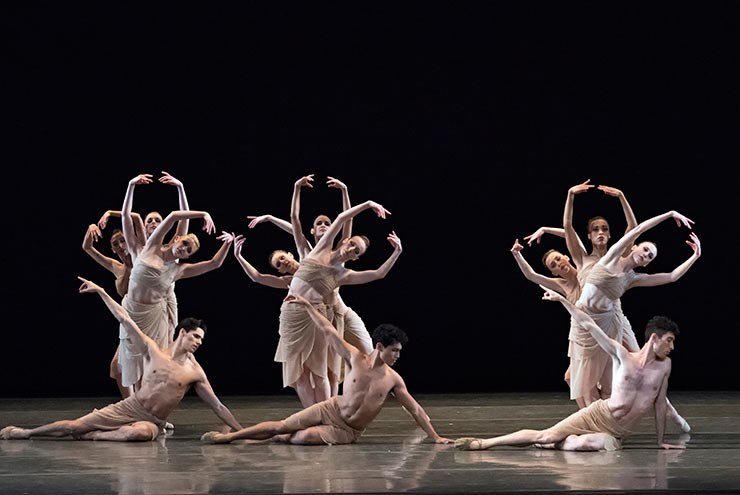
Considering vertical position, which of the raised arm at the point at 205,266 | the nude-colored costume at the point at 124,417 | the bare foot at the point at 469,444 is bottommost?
the bare foot at the point at 469,444

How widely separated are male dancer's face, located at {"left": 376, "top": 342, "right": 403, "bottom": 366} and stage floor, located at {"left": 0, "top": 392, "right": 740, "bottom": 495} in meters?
0.42

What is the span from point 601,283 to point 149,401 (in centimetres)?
244

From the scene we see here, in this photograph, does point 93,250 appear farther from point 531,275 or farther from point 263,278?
point 531,275

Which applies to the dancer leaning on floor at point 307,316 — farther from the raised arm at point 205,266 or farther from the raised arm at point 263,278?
the raised arm at point 205,266

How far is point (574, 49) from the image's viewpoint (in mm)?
8750

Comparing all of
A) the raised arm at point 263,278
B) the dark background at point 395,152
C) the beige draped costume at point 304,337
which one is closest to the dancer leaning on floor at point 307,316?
the beige draped costume at point 304,337

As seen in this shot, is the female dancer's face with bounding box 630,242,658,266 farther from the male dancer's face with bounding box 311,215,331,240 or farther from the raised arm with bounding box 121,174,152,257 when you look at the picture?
the raised arm with bounding box 121,174,152,257

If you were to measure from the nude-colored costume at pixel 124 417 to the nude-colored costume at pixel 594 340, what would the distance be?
7.46 feet

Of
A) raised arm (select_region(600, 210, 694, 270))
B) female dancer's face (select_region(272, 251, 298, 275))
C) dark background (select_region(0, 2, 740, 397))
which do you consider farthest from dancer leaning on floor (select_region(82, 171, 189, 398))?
raised arm (select_region(600, 210, 694, 270))

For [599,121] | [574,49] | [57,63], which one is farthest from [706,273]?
[57,63]

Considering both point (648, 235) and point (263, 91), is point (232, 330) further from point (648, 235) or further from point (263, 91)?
point (648, 235)

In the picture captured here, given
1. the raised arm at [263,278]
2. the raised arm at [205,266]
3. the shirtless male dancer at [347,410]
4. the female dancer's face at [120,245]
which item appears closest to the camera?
the shirtless male dancer at [347,410]

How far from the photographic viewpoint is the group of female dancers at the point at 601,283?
6.32m

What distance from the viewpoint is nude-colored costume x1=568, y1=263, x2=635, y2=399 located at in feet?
21.1
